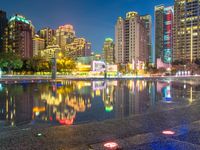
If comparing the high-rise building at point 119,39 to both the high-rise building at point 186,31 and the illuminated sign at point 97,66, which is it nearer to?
the high-rise building at point 186,31

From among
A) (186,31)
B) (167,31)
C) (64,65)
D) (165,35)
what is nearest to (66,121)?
(64,65)

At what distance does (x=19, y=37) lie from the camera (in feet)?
500

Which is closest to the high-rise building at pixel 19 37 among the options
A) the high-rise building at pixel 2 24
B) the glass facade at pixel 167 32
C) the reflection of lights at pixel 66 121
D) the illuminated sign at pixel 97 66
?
the high-rise building at pixel 2 24

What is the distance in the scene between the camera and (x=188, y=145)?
4941mm

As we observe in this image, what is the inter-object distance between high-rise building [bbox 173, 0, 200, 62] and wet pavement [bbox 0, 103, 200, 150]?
142607mm

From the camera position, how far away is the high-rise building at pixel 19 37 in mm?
151125

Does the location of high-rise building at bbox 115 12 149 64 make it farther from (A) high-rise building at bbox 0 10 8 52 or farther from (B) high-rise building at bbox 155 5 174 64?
(A) high-rise building at bbox 0 10 8 52

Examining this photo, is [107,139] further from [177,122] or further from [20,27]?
[20,27]

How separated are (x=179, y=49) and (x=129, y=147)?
155 m

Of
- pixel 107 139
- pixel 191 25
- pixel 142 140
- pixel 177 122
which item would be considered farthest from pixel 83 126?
pixel 191 25

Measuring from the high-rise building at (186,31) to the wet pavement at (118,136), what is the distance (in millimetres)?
142607

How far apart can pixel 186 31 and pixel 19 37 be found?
332ft

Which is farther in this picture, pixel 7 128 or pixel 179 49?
pixel 179 49

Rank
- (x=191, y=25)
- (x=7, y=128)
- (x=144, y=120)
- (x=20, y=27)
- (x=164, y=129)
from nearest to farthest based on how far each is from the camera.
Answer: (x=164, y=129), (x=7, y=128), (x=144, y=120), (x=191, y=25), (x=20, y=27)
